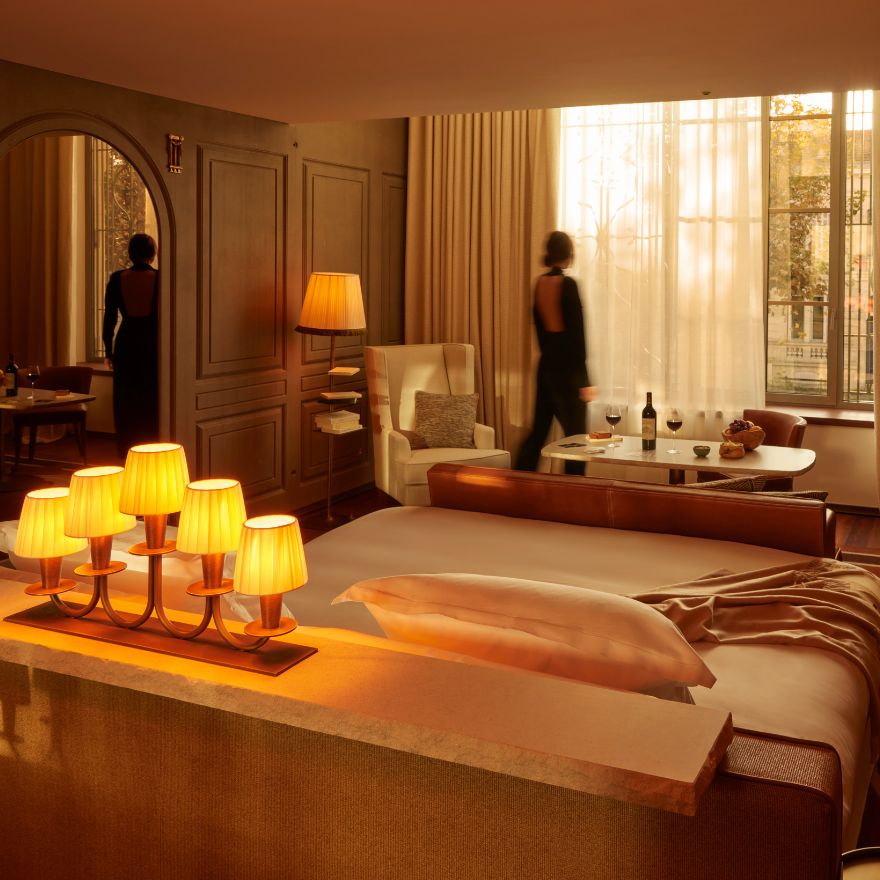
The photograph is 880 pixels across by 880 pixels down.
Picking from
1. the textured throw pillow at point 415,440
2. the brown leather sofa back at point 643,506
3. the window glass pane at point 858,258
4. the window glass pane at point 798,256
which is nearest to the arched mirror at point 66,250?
the textured throw pillow at point 415,440

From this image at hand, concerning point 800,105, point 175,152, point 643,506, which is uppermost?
point 800,105

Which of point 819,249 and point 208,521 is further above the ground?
point 819,249

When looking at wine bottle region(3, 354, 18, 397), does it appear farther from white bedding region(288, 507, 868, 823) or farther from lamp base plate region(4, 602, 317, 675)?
lamp base plate region(4, 602, 317, 675)

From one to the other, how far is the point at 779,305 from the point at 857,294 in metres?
0.48

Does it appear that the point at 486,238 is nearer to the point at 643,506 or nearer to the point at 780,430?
the point at 780,430

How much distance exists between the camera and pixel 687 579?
2.97m

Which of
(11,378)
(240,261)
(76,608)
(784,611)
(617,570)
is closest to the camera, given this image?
(76,608)

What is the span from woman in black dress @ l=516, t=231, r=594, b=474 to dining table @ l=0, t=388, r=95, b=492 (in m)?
2.54

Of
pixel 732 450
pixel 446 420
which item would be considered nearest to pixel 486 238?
pixel 446 420

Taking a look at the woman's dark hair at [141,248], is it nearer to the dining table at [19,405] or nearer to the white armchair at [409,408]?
the dining table at [19,405]

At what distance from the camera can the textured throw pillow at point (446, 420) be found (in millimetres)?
6023

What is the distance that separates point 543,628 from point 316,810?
1.72ft

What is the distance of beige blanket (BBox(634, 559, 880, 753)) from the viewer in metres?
2.46

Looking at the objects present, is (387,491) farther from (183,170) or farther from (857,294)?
(857,294)
